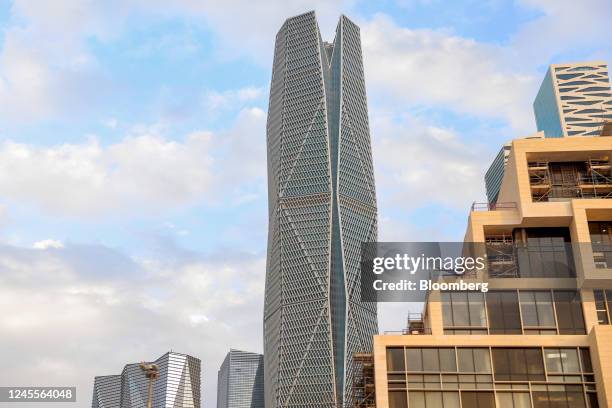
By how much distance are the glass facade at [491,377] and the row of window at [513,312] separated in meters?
2.62

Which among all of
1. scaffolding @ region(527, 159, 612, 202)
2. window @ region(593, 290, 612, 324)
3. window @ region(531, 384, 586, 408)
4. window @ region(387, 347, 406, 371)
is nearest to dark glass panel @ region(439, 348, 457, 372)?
window @ region(387, 347, 406, 371)

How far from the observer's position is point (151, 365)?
65.2m

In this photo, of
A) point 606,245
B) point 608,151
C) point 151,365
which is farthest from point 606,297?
point 151,365

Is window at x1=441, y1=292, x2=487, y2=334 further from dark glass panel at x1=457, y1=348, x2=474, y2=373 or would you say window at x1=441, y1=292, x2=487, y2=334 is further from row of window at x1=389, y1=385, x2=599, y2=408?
row of window at x1=389, y1=385, x2=599, y2=408

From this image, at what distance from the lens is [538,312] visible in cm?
7556

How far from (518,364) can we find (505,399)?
3.41m

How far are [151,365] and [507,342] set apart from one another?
31131mm

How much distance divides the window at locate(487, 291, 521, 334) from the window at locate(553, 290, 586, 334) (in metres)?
3.79

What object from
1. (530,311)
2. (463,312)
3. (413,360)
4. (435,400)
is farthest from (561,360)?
(413,360)

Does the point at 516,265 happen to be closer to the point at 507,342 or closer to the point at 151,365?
the point at 507,342

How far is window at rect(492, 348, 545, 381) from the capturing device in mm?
71688

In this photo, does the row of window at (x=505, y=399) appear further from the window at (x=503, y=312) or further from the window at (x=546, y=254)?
the window at (x=546, y=254)

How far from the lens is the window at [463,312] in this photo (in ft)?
247

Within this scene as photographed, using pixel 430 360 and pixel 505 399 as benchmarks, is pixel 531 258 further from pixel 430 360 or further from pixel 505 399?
pixel 430 360
